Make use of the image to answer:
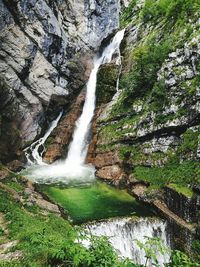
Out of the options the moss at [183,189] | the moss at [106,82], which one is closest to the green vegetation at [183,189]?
the moss at [183,189]

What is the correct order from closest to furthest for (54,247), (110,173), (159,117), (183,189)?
1. (54,247)
2. (183,189)
3. (159,117)
4. (110,173)

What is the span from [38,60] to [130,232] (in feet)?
73.5

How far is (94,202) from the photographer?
22.6m

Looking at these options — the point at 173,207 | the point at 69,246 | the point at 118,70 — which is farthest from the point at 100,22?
the point at 69,246

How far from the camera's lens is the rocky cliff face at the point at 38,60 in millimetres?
30734

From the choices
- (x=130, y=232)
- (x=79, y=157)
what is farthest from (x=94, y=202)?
(x=79, y=157)

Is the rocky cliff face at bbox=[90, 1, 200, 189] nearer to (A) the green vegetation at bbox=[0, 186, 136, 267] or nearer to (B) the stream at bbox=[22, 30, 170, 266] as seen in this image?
(B) the stream at bbox=[22, 30, 170, 266]

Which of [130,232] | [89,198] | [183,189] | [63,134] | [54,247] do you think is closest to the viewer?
[54,247]

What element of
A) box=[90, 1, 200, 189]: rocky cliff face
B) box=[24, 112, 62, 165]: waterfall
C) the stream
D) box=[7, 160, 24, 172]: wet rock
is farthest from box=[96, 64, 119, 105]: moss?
box=[7, 160, 24, 172]: wet rock

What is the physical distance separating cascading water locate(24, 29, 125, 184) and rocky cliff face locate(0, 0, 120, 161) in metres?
1.85

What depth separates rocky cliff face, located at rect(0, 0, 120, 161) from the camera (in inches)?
1210

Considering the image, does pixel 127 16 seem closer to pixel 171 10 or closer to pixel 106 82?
pixel 171 10

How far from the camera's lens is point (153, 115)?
28.2 meters

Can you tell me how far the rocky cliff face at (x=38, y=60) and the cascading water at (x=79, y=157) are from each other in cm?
185
